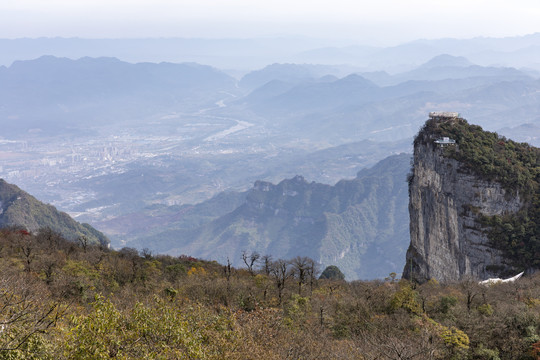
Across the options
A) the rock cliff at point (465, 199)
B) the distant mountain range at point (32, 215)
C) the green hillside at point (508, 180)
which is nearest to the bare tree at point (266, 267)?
the rock cliff at point (465, 199)

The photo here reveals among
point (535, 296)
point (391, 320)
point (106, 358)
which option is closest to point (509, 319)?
point (391, 320)

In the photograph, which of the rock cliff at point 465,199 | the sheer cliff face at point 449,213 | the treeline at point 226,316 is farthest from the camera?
the sheer cliff face at point 449,213

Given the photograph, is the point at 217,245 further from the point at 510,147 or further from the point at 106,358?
the point at 106,358

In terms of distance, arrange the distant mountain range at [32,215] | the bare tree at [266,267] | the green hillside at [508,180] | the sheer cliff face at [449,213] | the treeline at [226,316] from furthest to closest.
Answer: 1. the distant mountain range at [32,215]
2. the bare tree at [266,267]
3. the sheer cliff face at [449,213]
4. the green hillside at [508,180]
5. the treeline at [226,316]

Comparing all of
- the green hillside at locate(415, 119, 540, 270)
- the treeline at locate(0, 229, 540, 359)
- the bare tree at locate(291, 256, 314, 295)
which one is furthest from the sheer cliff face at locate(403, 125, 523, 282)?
the bare tree at locate(291, 256, 314, 295)

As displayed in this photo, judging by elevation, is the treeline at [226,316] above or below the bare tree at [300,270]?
above

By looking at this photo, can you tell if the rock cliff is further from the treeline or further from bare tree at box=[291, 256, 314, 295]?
bare tree at box=[291, 256, 314, 295]

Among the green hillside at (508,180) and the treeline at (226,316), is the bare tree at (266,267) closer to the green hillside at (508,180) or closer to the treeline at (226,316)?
the treeline at (226,316)
